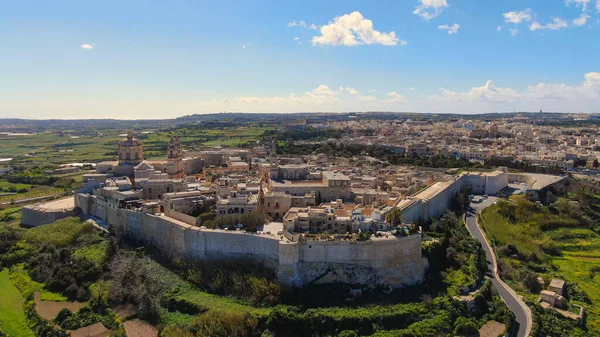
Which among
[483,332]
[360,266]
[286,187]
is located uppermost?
[286,187]

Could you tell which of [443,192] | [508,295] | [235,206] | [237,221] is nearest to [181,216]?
[235,206]

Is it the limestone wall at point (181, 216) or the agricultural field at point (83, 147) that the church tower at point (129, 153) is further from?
the agricultural field at point (83, 147)

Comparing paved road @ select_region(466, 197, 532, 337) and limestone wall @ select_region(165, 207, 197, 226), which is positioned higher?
limestone wall @ select_region(165, 207, 197, 226)

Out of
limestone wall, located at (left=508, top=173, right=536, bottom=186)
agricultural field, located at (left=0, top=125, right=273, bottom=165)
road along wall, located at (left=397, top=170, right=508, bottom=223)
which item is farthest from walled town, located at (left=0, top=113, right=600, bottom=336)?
agricultural field, located at (left=0, top=125, right=273, bottom=165)

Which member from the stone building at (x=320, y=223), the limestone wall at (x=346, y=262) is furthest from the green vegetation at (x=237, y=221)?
the limestone wall at (x=346, y=262)

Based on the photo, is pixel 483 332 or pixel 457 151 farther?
pixel 457 151

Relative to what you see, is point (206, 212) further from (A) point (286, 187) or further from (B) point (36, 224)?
(B) point (36, 224)

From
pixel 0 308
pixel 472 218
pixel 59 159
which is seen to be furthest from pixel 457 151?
pixel 59 159

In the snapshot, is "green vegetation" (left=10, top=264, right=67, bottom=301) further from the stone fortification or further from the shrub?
the shrub
